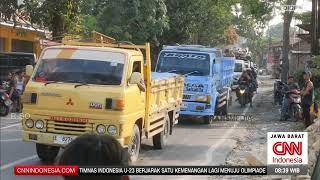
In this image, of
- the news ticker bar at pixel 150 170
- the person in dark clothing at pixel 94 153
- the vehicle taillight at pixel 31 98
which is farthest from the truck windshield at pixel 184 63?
the person in dark clothing at pixel 94 153

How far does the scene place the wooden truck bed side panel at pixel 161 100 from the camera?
9.63 m

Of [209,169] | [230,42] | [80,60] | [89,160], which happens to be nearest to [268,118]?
[80,60]

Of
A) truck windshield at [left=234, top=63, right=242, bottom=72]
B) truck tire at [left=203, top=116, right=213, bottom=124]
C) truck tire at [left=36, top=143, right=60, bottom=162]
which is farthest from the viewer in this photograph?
truck windshield at [left=234, top=63, right=242, bottom=72]

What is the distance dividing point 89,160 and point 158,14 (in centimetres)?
2180

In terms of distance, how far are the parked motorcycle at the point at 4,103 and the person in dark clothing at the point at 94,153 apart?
13.8m

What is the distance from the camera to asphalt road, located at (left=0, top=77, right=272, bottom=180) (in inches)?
352

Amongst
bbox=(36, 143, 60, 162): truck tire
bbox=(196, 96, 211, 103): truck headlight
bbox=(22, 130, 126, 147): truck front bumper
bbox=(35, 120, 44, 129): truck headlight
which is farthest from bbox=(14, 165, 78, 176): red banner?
bbox=(196, 96, 211, 103): truck headlight

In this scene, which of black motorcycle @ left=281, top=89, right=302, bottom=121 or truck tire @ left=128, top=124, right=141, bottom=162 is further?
black motorcycle @ left=281, top=89, right=302, bottom=121

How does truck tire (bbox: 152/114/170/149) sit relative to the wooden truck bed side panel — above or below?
below

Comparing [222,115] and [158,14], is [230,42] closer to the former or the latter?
[158,14]

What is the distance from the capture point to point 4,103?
606 inches

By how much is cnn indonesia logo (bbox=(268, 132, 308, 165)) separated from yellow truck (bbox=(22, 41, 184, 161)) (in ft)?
13.7

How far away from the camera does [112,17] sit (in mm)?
20812

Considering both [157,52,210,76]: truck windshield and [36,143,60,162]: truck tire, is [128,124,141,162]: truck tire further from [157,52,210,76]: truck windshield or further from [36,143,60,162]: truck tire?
[157,52,210,76]: truck windshield
